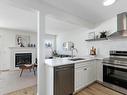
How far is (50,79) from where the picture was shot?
2.19 m

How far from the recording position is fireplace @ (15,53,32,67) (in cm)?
550

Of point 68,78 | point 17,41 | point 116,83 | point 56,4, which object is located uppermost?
point 56,4

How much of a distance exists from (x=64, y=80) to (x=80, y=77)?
0.70 meters

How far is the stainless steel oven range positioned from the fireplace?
14.5ft

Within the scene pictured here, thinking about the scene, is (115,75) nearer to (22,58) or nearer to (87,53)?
(87,53)

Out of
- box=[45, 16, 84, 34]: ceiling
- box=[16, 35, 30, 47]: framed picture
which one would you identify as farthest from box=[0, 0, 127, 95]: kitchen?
box=[16, 35, 30, 47]: framed picture

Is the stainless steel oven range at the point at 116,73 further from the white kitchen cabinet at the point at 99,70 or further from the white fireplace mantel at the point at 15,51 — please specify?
the white fireplace mantel at the point at 15,51

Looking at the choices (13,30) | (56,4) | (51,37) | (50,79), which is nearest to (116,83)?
(50,79)

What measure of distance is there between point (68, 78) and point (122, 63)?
160 centimetres

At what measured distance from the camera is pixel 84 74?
9.84ft

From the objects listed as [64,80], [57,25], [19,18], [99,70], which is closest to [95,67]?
[99,70]

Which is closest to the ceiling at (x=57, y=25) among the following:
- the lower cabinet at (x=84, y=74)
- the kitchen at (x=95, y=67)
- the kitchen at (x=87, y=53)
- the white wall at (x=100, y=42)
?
the white wall at (x=100, y=42)

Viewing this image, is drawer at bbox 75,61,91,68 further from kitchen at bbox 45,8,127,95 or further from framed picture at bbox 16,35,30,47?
framed picture at bbox 16,35,30,47

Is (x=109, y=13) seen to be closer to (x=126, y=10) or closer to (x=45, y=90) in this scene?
(x=126, y=10)
